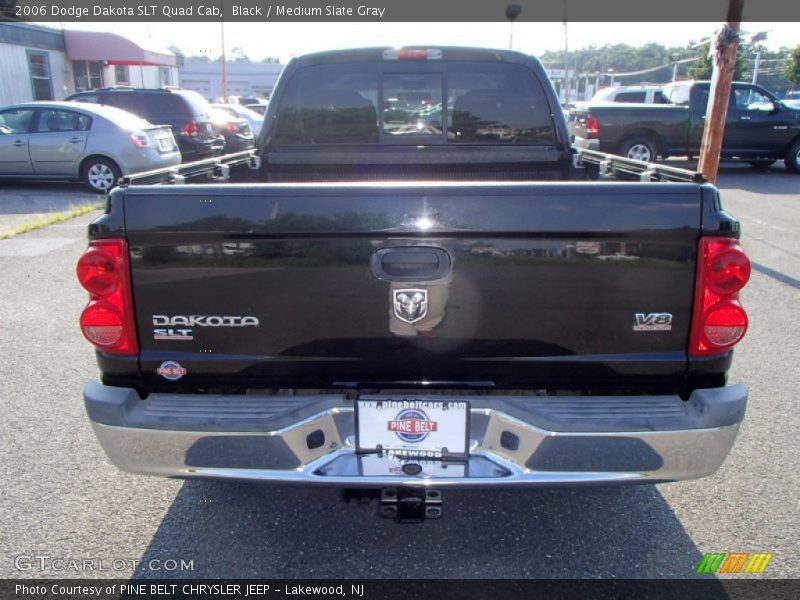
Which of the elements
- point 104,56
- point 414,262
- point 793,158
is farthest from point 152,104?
point 793,158

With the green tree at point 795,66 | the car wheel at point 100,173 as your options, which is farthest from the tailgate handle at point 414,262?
the green tree at point 795,66

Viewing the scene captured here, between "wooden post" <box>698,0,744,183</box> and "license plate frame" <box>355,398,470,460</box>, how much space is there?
7164 mm

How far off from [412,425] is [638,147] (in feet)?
46.1

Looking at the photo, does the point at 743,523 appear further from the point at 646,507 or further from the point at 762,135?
the point at 762,135

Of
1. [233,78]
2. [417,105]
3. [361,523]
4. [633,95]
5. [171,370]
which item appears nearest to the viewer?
[171,370]

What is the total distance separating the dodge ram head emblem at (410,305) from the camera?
2199 mm

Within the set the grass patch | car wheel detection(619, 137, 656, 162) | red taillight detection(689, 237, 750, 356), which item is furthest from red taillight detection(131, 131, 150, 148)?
red taillight detection(689, 237, 750, 356)

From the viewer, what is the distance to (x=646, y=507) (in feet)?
9.88

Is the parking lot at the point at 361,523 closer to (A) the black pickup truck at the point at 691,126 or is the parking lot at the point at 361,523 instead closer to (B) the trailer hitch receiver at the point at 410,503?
(B) the trailer hitch receiver at the point at 410,503

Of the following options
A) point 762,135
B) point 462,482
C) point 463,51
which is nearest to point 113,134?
point 463,51

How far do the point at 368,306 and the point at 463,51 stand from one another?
8.25 feet

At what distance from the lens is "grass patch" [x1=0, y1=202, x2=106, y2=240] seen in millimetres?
8688

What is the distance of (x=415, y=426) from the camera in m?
2.24

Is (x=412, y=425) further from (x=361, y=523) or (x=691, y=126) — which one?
(x=691, y=126)
